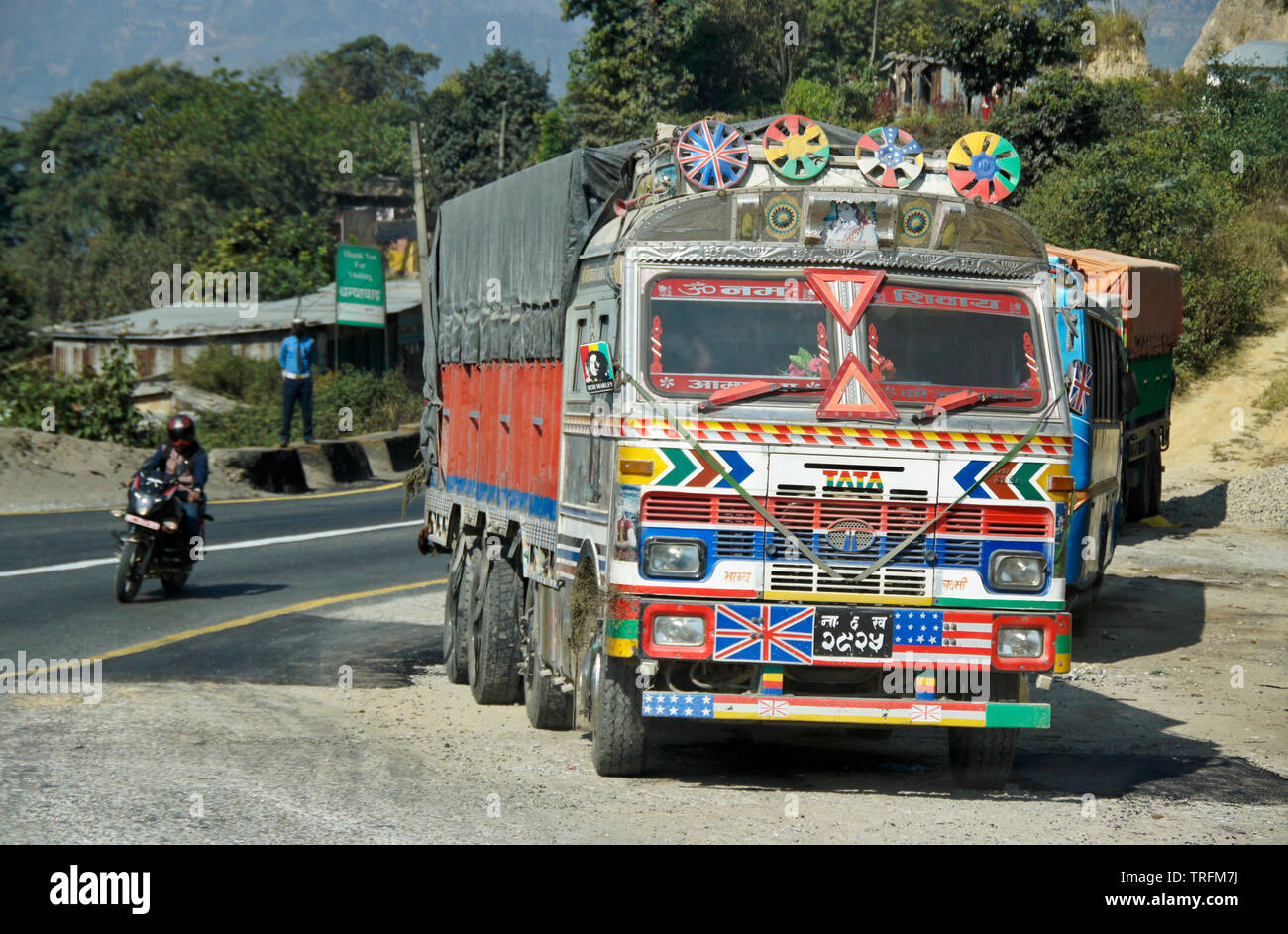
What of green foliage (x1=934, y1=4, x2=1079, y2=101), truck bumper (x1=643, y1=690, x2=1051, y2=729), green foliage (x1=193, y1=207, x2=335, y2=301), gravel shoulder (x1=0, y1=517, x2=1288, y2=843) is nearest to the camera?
gravel shoulder (x1=0, y1=517, x2=1288, y2=843)

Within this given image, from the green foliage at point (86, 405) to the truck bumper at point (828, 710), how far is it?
21.7 m

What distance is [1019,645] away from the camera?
7.41 m

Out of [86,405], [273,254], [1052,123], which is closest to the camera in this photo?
[86,405]

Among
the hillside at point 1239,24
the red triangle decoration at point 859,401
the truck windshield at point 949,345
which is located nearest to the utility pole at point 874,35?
the hillside at point 1239,24

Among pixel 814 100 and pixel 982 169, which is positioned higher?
pixel 814 100

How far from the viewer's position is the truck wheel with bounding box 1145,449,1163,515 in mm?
22639

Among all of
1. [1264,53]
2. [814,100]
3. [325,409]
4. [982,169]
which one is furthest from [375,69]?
[982,169]

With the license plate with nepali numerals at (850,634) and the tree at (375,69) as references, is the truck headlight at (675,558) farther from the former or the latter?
→ the tree at (375,69)

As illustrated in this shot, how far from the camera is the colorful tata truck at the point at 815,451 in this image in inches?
285

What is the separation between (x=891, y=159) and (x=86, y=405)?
2168 cm

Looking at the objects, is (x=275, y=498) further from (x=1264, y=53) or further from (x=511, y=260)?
(x=1264, y=53)

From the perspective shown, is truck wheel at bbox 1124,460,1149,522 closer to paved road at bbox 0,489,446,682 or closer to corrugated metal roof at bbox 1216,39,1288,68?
paved road at bbox 0,489,446,682

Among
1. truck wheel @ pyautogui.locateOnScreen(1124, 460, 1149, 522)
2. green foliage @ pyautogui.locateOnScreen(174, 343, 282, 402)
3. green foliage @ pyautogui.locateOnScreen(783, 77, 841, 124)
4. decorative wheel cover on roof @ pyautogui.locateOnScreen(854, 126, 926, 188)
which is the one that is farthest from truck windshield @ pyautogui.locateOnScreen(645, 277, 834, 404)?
green foliage @ pyautogui.locateOnScreen(783, 77, 841, 124)

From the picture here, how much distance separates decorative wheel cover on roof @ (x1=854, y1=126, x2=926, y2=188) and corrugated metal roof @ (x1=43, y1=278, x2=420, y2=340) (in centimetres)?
3461
